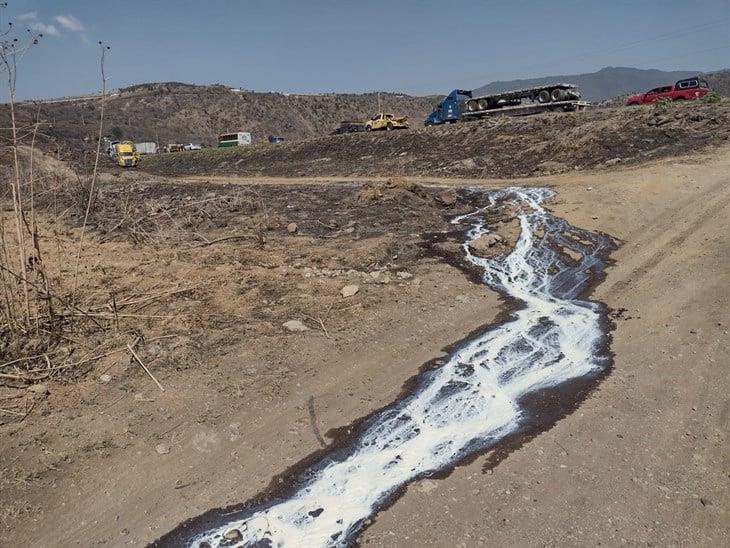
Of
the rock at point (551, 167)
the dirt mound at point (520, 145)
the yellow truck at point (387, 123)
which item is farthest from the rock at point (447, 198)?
the yellow truck at point (387, 123)

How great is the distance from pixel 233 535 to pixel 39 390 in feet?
8.95

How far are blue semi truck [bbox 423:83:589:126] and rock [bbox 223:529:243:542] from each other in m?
23.0

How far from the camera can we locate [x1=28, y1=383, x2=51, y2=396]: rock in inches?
200

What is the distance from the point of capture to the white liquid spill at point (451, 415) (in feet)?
12.5

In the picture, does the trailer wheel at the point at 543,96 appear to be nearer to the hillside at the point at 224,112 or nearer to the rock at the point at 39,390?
the rock at the point at 39,390

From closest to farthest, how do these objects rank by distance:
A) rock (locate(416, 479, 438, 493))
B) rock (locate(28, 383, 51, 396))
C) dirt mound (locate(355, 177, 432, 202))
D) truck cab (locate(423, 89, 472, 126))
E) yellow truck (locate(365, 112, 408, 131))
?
rock (locate(416, 479, 438, 493)) → rock (locate(28, 383, 51, 396)) → dirt mound (locate(355, 177, 432, 202)) → truck cab (locate(423, 89, 472, 126)) → yellow truck (locate(365, 112, 408, 131))

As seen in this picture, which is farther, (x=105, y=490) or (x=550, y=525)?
(x=105, y=490)

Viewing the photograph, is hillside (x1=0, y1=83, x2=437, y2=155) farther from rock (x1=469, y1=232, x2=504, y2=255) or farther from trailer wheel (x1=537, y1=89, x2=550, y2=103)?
rock (x1=469, y1=232, x2=504, y2=255)

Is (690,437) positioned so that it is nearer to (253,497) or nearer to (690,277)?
(253,497)

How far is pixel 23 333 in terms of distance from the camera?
5852 mm

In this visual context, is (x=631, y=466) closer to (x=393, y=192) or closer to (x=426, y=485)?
(x=426, y=485)

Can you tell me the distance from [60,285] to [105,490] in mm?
4691

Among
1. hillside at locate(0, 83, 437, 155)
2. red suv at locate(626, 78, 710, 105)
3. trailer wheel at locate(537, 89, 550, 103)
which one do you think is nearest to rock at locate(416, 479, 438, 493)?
trailer wheel at locate(537, 89, 550, 103)

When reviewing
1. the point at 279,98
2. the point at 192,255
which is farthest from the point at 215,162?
the point at 279,98
